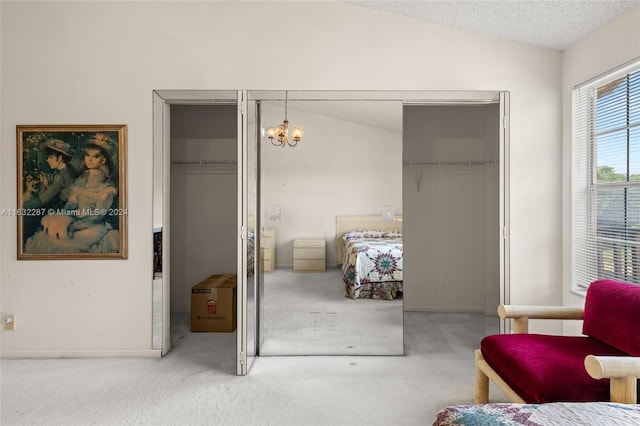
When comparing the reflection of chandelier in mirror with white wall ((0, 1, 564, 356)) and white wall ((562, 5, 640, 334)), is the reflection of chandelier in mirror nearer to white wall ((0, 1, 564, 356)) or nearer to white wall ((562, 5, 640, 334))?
white wall ((0, 1, 564, 356))

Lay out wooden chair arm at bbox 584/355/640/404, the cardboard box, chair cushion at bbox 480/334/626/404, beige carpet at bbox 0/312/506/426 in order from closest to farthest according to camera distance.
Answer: wooden chair arm at bbox 584/355/640/404 < chair cushion at bbox 480/334/626/404 < beige carpet at bbox 0/312/506/426 < the cardboard box

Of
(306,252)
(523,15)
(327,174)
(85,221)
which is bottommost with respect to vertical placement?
(306,252)

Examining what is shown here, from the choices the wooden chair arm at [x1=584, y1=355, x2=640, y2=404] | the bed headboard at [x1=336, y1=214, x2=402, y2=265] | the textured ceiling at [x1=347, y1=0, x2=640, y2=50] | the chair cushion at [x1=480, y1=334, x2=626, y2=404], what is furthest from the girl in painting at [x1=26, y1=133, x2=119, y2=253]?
the wooden chair arm at [x1=584, y1=355, x2=640, y2=404]

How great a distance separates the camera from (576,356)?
6.32 ft

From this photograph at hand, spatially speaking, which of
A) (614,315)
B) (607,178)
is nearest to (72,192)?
(614,315)

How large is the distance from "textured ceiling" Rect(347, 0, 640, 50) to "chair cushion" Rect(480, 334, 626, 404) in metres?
2.14

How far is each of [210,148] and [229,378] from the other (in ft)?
8.30

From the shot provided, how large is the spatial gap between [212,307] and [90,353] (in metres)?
1.08

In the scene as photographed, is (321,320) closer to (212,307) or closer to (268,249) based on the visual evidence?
(268,249)

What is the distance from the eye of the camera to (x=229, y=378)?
9.22 ft

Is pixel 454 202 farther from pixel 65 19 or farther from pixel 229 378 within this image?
pixel 65 19

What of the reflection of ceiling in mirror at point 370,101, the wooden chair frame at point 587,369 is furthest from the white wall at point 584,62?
the wooden chair frame at point 587,369

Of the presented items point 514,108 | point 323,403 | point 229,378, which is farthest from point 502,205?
point 229,378

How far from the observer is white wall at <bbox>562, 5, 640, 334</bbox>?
2508 mm
